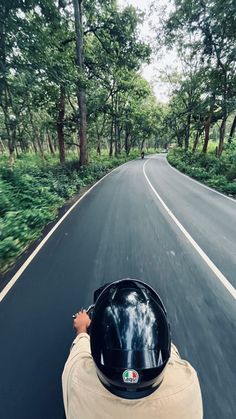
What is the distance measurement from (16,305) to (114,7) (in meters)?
16.5

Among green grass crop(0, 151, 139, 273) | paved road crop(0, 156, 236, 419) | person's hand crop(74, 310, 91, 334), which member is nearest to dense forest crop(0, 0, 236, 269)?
green grass crop(0, 151, 139, 273)

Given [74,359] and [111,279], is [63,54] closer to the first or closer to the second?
[111,279]

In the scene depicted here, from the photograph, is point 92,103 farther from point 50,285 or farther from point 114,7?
point 50,285

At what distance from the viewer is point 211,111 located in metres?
20.0

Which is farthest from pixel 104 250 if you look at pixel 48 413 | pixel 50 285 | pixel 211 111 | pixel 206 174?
pixel 211 111

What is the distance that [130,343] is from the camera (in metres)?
1.15

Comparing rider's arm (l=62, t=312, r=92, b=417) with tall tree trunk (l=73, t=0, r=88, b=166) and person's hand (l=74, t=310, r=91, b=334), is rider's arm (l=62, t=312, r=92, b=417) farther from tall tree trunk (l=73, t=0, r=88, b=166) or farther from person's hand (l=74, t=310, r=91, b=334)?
tall tree trunk (l=73, t=0, r=88, b=166)

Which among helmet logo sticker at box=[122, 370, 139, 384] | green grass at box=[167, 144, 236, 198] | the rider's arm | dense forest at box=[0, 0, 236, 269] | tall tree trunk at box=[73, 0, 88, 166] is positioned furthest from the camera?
tall tree trunk at box=[73, 0, 88, 166]

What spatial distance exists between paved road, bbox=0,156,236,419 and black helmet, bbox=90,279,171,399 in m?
1.55

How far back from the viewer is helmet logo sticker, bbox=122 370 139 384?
3.56 feet

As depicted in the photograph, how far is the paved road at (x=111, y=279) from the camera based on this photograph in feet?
7.63

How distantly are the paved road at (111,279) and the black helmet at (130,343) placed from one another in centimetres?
155

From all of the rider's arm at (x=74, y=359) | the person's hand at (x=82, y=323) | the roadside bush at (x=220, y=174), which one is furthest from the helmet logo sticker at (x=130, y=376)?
the roadside bush at (x=220, y=174)

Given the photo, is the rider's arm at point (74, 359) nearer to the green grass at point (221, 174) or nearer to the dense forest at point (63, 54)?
the dense forest at point (63, 54)
